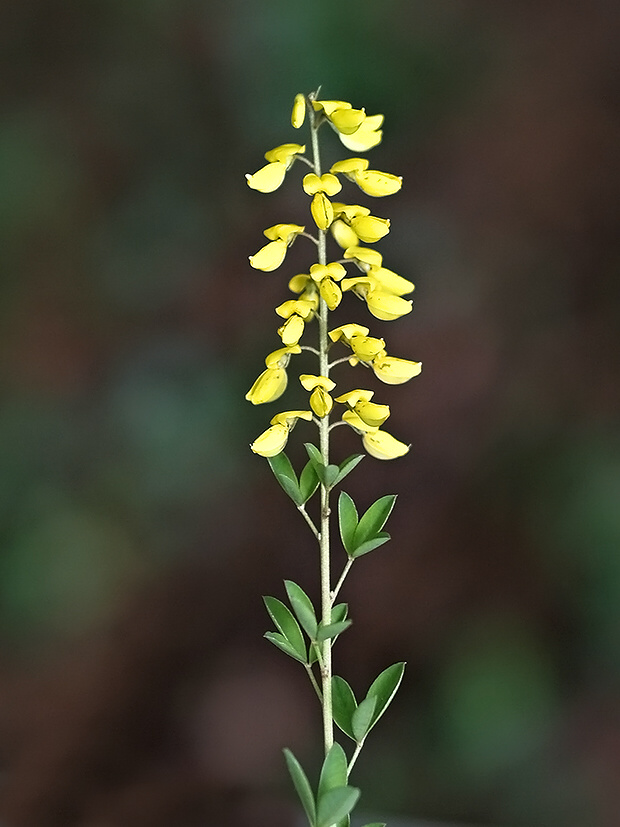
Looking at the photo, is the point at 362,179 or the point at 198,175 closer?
the point at 362,179

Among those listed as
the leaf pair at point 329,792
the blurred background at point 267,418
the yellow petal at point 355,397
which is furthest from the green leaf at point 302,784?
the blurred background at point 267,418

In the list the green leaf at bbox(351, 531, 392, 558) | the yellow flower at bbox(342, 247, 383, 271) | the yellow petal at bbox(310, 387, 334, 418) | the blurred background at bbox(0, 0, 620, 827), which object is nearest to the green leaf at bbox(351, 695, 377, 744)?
the green leaf at bbox(351, 531, 392, 558)

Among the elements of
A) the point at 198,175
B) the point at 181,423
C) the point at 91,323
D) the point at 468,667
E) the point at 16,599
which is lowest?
the point at 468,667

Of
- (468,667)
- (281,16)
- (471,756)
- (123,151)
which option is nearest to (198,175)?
(123,151)

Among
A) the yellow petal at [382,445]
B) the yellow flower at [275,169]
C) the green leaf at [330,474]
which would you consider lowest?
the green leaf at [330,474]

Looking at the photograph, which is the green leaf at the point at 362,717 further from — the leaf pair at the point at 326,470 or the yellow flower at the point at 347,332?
→ the yellow flower at the point at 347,332

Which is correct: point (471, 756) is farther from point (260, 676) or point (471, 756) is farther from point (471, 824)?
point (260, 676)

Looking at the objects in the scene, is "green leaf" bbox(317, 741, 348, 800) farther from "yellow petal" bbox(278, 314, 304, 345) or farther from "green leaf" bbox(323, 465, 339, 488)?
"yellow petal" bbox(278, 314, 304, 345)
